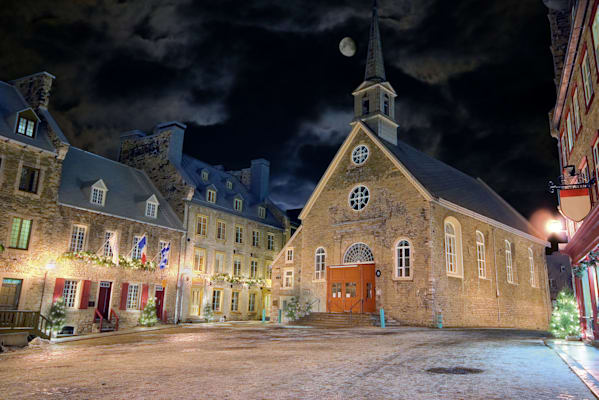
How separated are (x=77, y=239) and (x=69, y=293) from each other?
9.58 ft

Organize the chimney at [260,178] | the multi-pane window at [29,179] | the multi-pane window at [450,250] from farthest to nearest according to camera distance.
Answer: the chimney at [260,178], the multi-pane window at [450,250], the multi-pane window at [29,179]

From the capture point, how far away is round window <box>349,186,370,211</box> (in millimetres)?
27578

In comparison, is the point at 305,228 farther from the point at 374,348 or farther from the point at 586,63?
the point at 586,63

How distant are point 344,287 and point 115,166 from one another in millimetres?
17865

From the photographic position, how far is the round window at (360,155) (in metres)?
28.3

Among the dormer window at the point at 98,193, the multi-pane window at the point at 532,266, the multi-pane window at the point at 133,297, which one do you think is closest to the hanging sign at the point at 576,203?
the multi-pane window at the point at 133,297

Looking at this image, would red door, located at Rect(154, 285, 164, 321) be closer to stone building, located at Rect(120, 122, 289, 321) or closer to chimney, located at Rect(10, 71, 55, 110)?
stone building, located at Rect(120, 122, 289, 321)

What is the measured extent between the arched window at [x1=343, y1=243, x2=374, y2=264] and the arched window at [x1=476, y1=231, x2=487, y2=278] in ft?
22.4

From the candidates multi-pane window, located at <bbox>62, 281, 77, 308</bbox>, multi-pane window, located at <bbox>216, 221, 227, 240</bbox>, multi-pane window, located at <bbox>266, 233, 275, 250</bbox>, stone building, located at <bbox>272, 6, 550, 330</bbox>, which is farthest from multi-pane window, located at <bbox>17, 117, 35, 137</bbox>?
multi-pane window, located at <bbox>266, 233, 275, 250</bbox>

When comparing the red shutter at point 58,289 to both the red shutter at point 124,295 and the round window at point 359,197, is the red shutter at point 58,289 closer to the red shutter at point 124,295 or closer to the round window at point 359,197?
the red shutter at point 124,295

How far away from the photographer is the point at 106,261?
25781 millimetres

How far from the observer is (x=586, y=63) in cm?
1287

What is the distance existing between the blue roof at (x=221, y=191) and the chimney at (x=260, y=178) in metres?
0.57

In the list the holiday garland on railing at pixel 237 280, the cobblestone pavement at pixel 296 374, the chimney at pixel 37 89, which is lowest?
the cobblestone pavement at pixel 296 374
